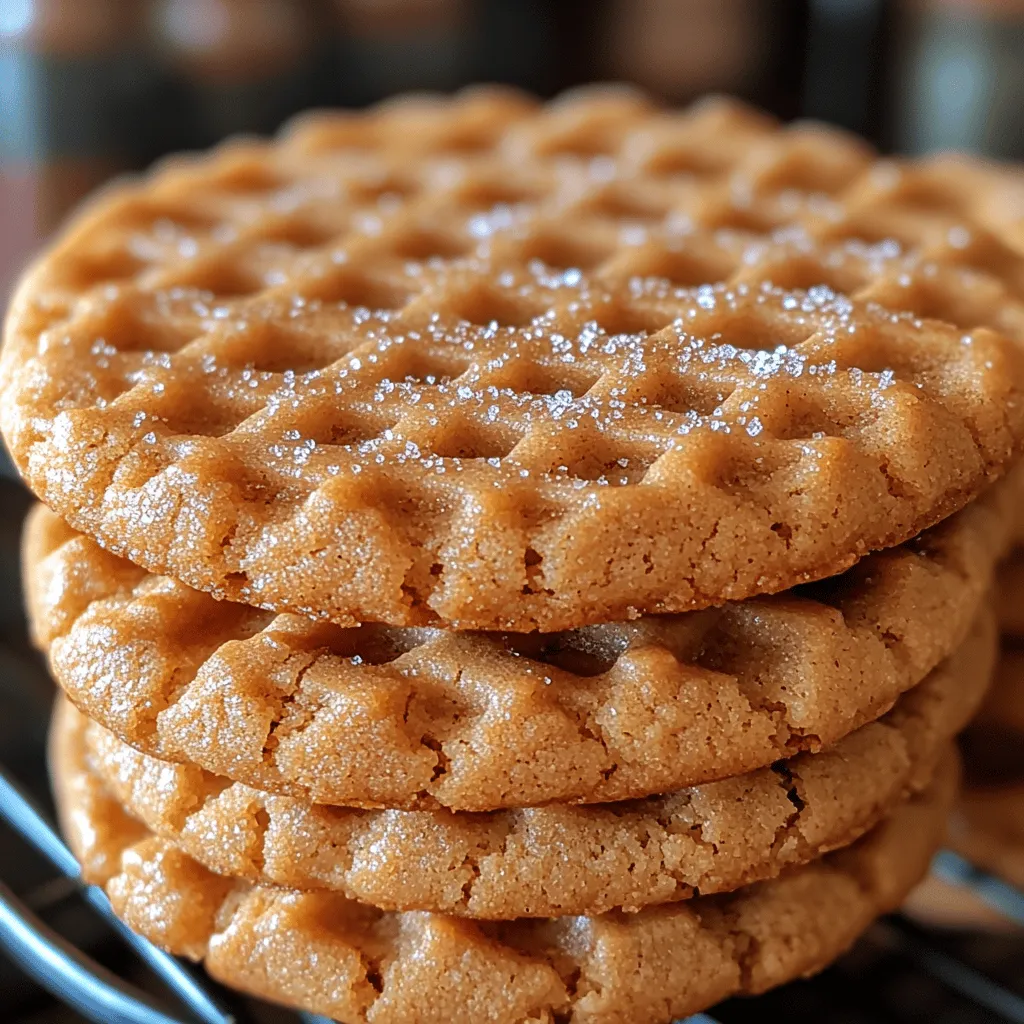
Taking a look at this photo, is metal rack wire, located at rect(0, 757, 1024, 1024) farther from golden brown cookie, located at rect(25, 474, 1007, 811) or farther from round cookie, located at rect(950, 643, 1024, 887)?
golden brown cookie, located at rect(25, 474, 1007, 811)

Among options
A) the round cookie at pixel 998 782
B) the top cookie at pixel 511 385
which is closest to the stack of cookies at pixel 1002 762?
the round cookie at pixel 998 782

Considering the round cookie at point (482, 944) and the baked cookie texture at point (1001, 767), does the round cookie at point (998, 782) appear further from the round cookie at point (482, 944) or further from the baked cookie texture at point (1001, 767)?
the round cookie at point (482, 944)

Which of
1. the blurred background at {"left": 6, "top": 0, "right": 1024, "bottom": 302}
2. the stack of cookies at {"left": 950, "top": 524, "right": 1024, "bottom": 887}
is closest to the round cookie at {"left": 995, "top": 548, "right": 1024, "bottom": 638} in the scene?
the stack of cookies at {"left": 950, "top": 524, "right": 1024, "bottom": 887}

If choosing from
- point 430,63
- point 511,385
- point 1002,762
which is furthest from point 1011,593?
point 430,63

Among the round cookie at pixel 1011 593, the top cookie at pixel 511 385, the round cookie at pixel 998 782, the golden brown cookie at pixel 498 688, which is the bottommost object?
the round cookie at pixel 998 782

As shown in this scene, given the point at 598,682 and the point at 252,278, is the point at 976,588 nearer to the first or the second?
the point at 598,682

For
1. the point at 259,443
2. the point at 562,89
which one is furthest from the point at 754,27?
the point at 259,443

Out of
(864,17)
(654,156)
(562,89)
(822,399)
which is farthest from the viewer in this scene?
(562,89)
